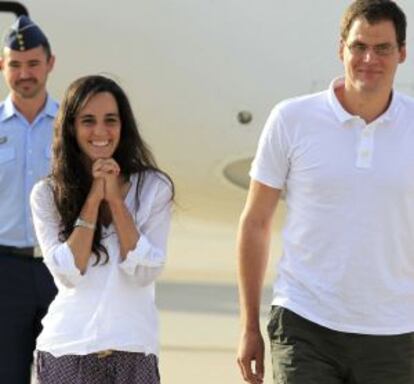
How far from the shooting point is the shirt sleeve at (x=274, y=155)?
3.81 meters

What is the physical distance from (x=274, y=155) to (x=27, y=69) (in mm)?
1196

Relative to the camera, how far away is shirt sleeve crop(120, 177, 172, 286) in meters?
3.68

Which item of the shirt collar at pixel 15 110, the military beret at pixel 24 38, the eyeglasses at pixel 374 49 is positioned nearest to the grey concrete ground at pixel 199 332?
the shirt collar at pixel 15 110

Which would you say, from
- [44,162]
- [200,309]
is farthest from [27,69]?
[200,309]

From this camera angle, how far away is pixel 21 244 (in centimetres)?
467

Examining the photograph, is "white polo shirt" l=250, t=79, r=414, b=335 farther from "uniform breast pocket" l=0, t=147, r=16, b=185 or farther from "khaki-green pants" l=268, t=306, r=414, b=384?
"uniform breast pocket" l=0, t=147, r=16, b=185

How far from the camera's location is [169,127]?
25.7 ft

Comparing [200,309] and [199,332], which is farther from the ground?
[199,332]

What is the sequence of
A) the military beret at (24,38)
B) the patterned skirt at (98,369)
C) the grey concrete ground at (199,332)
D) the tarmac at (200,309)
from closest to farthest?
the patterned skirt at (98,369) → the military beret at (24,38) → the grey concrete ground at (199,332) → the tarmac at (200,309)

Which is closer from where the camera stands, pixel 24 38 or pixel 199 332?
pixel 24 38

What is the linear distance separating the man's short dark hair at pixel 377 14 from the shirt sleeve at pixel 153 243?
668mm

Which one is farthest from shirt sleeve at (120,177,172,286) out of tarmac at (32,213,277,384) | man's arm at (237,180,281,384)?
tarmac at (32,213,277,384)

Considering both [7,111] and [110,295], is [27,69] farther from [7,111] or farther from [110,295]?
[110,295]

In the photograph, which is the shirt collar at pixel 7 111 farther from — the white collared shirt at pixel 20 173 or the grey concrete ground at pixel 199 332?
the grey concrete ground at pixel 199 332
